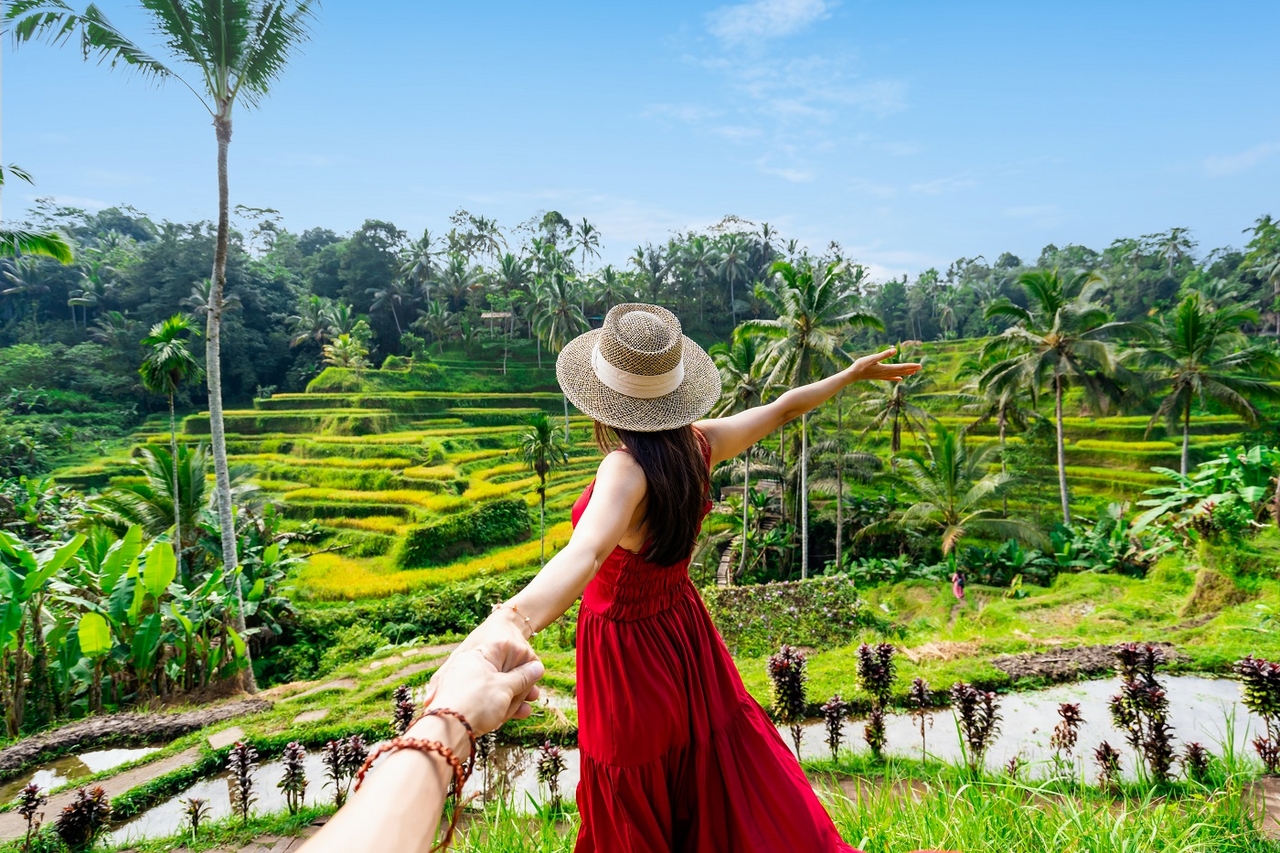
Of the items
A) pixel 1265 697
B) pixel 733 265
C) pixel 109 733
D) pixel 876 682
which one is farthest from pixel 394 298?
pixel 1265 697

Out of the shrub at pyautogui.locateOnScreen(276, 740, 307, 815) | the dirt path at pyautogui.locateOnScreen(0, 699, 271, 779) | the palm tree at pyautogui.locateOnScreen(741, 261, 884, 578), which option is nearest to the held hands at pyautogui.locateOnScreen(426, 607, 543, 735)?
the shrub at pyautogui.locateOnScreen(276, 740, 307, 815)

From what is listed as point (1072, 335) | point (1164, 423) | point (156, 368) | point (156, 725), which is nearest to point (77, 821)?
point (156, 725)

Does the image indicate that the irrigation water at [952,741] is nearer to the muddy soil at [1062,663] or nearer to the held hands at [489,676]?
the muddy soil at [1062,663]

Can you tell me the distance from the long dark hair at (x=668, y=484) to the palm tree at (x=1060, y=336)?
12.8 metres

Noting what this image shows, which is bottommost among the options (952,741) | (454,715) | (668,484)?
(952,741)

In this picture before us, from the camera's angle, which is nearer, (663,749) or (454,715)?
(454,715)

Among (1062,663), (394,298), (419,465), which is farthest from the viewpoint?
(394,298)

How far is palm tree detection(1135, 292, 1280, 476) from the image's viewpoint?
1309 centimetres

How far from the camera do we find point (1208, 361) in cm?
1395

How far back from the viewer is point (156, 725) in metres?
5.12

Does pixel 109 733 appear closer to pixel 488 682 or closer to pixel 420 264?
pixel 488 682

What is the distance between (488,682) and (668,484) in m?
0.61

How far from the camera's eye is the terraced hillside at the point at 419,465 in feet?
47.1

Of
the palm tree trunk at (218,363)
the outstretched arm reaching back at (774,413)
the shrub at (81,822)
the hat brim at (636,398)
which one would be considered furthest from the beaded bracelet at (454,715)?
the palm tree trunk at (218,363)
